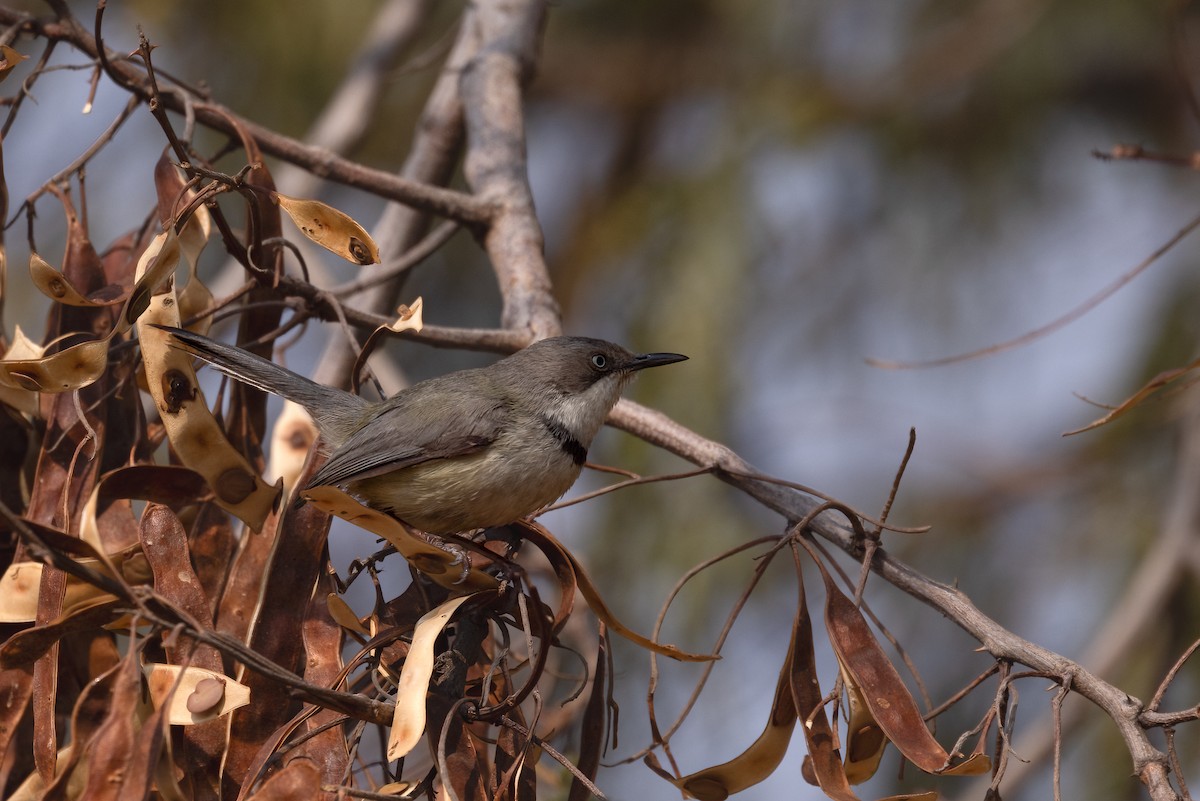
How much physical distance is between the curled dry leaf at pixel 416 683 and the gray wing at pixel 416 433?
3.70ft

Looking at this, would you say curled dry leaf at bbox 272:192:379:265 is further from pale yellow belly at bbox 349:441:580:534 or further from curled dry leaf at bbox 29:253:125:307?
pale yellow belly at bbox 349:441:580:534

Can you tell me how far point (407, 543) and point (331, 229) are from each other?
843 millimetres

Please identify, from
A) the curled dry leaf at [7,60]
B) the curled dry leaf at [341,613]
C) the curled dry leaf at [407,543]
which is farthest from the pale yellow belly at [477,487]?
the curled dry leaf at [7,60]

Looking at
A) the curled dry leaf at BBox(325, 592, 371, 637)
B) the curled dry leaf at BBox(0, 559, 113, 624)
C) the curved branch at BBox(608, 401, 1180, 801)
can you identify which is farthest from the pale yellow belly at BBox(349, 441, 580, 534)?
the curled dry leaf at BBox(0, 559, 113, 624)

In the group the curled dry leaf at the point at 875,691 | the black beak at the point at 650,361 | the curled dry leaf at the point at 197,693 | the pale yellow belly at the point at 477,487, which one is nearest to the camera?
the curled dry leaf at the point at 197,693

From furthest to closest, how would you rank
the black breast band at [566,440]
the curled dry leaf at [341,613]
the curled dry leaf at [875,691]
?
the black breast band at [566,440]
the curled dry leaf at [341,613]
the curled dry leaf at [875,691]

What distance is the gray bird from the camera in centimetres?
369

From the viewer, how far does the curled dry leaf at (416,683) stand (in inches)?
92.3

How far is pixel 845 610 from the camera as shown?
2.81 metres

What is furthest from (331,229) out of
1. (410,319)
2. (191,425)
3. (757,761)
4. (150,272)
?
(757,761)

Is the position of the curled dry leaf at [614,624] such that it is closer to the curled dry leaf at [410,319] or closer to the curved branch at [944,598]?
the curved branch at [944,598]

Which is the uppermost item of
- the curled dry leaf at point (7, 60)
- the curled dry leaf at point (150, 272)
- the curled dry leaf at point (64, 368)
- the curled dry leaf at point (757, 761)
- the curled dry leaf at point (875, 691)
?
the curled dry leaf at point (7, 60)

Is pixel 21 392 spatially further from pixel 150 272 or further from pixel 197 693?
pixel 197 693

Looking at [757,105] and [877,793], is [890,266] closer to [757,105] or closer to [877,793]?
[757,105]
